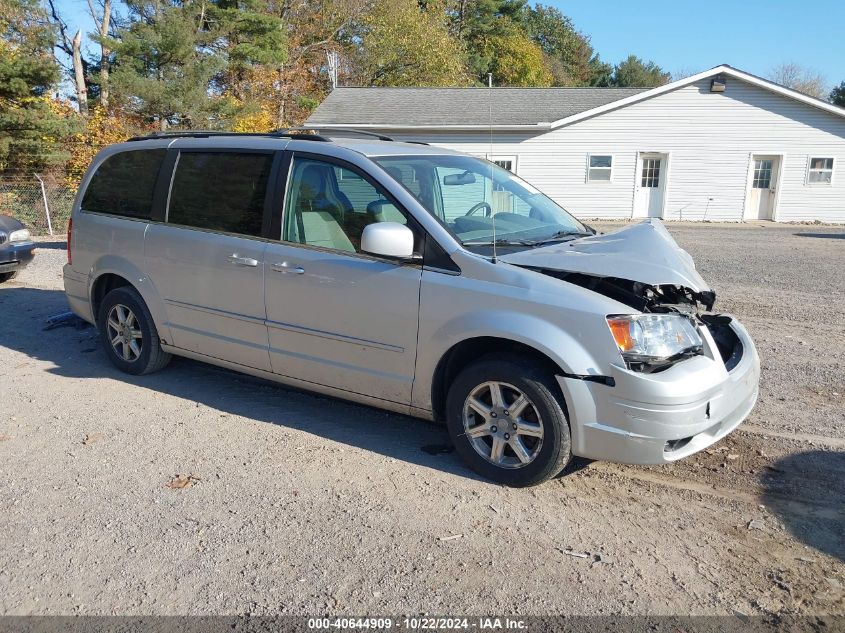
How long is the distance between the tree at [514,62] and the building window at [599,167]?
28.4 m

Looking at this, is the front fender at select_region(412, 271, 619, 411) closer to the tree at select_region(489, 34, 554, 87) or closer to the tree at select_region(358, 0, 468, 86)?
the tree at select_region(358, 0, 468, 86)

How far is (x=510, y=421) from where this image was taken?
13.0 feet

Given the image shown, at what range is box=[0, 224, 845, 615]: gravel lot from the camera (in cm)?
308

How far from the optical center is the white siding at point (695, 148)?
22844 mm

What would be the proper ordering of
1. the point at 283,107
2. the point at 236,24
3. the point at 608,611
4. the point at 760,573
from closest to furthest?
1. the point at 608,611
2. the point at 760,573
3. the point at 236,24
4. the point at 283,107

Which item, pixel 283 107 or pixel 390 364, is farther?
pixel 283 107

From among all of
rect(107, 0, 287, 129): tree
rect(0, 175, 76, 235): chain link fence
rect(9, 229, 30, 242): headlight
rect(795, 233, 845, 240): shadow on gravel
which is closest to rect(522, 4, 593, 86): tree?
rect(107, 0, 287, 129): tree

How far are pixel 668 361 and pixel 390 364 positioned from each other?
64.4 inches

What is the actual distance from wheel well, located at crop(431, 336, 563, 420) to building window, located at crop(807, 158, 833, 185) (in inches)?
915

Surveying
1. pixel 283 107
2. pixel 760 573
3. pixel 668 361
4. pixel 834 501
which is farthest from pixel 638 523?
pixel 283 107

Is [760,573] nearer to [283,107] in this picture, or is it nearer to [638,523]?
[638,523]

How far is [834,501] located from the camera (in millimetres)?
3879

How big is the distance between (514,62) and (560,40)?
1446 cm

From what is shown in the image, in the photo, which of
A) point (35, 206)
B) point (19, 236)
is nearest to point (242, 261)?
point (19, 236)
